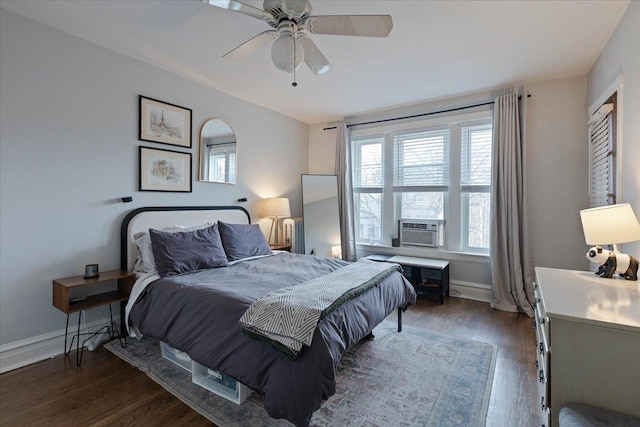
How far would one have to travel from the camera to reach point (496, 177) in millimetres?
3570

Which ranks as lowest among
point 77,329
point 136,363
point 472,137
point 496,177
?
point 136,363

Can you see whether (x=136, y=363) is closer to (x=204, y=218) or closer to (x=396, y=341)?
(x=204, y=218)

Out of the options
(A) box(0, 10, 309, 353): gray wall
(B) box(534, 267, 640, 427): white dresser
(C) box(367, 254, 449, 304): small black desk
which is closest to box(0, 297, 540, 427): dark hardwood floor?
(A) box(0, 10, 309, 353): gray wall

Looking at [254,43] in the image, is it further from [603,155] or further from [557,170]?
[557,170]

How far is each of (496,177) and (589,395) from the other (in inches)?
111

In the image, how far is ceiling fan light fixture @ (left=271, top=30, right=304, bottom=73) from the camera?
1.95m

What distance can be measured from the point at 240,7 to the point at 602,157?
10.4 feet

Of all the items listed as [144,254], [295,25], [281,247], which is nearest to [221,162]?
[281,247]

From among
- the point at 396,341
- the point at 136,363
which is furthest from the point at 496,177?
the point at 136,363

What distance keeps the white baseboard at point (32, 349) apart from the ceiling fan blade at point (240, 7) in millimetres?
2775

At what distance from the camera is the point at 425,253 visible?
425cm

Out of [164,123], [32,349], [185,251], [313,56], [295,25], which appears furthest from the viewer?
[164,123]

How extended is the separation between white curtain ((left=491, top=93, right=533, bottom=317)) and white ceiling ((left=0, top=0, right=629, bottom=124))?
47 cm

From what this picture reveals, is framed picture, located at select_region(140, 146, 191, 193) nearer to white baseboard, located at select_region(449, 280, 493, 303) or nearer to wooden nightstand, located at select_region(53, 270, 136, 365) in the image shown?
wooden nightstand, located at select_region(53, 270, 136, 365)
